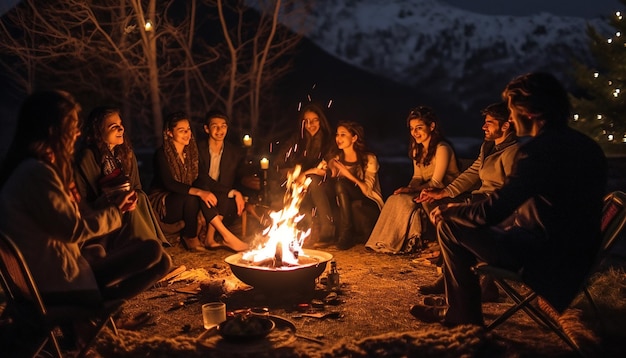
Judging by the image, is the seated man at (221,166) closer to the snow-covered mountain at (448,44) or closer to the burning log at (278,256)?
the burning log at (278,256)

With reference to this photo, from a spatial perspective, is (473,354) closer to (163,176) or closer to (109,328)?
(109,328)

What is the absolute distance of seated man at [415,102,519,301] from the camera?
4.72 metres

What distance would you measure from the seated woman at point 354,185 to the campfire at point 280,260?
150cm

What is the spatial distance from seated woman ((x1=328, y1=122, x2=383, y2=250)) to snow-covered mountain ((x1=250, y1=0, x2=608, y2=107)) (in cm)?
3862

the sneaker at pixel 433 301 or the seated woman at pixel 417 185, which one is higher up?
the seated woman at pixel 417 185

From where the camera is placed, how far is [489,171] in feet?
16.7

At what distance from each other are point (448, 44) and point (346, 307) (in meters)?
52.9

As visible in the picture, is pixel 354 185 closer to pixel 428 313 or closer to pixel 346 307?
pixel 346 307

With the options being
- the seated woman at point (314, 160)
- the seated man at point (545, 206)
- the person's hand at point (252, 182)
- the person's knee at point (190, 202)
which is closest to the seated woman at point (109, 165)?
the person's knee at point (190, 202)

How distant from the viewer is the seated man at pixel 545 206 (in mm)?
3209

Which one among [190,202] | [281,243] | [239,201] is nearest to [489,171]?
[281,243]

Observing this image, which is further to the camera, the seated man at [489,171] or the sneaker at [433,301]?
the seated man at [489,171]

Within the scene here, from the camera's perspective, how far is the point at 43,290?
117 inches

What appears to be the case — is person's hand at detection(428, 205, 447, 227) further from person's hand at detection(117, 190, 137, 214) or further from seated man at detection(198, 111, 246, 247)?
seated man at detection(198, 111, 246, 247)
